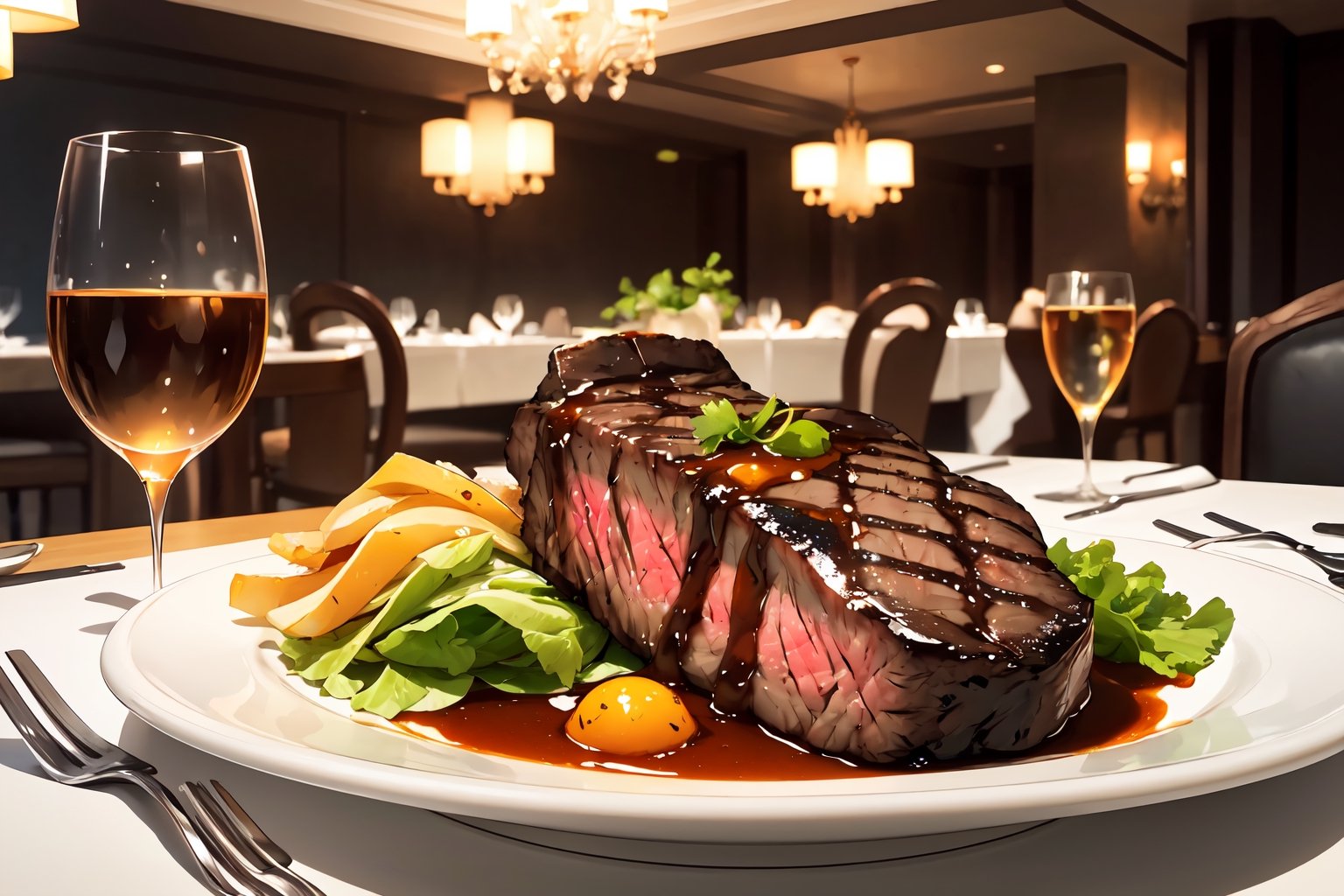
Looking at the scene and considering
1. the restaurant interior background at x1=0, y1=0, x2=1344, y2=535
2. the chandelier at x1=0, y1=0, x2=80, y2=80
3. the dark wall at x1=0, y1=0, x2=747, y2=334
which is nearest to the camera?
the chandelier at x1=0, y1=0, x2=80, y2=80

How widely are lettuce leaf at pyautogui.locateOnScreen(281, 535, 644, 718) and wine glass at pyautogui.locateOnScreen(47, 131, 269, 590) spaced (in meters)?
0.26

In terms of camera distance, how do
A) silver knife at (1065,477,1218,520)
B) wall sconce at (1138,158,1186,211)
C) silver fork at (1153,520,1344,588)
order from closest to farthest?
silver fork at (1153,520,1344,588)
silver knife at (1065,477,1218,520)
wall sconce at (1138,158,1186,211)

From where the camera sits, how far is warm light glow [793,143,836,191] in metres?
11.1

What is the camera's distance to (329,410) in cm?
456

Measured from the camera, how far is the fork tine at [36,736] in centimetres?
62

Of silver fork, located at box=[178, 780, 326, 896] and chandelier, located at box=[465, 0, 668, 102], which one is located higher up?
chandelier, located at box=[465, 0, 668, 102]

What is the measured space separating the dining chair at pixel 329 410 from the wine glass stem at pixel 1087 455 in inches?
100

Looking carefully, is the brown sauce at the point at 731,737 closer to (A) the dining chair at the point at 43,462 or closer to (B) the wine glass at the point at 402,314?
(A) the dining chair at the point at 43,462

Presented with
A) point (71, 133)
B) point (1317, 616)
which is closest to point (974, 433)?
point (1317, 616)

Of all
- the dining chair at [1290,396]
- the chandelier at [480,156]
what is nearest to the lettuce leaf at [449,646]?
the dining chair at [1290,396]

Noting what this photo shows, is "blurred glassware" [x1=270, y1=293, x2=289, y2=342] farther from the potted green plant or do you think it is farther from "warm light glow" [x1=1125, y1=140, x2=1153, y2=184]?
"warm light glow" [x1=1125, y1=140, x2=1153, y2=184]

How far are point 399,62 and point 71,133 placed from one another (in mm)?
3255

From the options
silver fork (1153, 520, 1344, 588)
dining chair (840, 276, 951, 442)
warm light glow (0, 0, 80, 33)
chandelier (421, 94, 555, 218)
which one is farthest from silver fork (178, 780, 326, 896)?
chandelier (421, 94, 555, 218)

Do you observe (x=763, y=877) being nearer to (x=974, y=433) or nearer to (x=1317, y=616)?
(x=1317, y=616)
